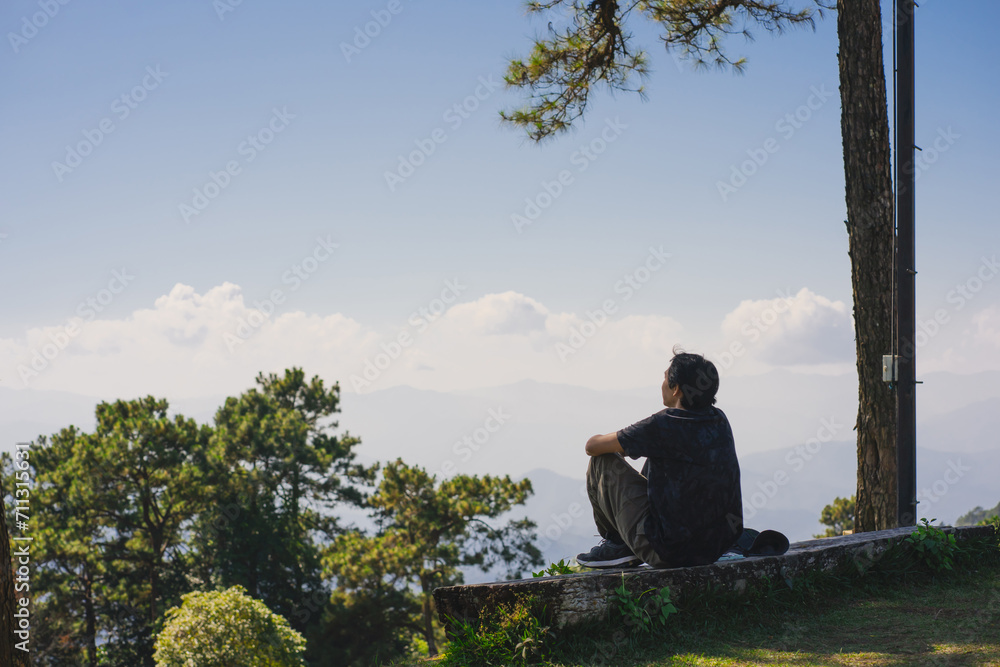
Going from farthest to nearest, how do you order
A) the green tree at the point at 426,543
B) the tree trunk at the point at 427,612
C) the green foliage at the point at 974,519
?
the tree trunk at the point at 427,612
the green tree at the point at 426,543
the green foliage at the point at 974,519

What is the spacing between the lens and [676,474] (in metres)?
3.56

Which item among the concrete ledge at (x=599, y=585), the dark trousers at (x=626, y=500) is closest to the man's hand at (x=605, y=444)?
the dark trousers at (x=626, y=500)

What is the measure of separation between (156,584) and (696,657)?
2524cm

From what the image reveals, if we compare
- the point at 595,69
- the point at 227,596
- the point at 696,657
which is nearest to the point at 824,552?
the point at 696,657

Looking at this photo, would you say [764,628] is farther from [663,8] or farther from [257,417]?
[257,417]

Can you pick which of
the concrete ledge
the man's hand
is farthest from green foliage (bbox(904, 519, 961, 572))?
the man's hand

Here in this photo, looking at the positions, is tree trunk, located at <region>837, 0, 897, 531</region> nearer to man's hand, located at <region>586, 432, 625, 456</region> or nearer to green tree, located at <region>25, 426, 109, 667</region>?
man's hand, located at <region>586, 432, 625, 456</region>

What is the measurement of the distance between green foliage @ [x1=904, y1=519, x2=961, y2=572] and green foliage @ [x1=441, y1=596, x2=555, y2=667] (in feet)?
8.87

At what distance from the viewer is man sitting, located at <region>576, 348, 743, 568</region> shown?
3.54 meters

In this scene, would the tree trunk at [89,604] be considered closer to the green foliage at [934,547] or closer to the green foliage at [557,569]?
the green foliage at [557,569]

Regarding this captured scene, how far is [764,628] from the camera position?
3.60 m

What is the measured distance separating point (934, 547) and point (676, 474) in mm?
2201

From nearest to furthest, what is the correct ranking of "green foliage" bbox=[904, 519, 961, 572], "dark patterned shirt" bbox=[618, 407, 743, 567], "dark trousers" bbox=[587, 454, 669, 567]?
"dark patterned shirt" bbox=[618, 407, 743, 567] → "dark trousers" bbox=[587, 454, 669, 567] → "green foliage" bbox=[904, 519, 961, 572]

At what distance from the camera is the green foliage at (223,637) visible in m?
13.5
